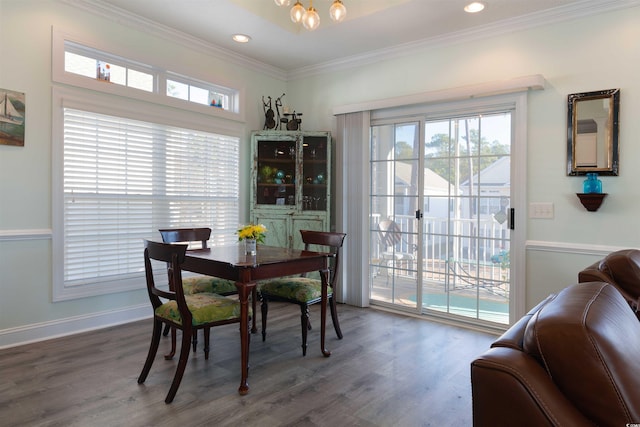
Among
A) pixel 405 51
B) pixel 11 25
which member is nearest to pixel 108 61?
pixel 11 25

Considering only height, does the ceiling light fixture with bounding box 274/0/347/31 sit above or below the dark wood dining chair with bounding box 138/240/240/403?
above

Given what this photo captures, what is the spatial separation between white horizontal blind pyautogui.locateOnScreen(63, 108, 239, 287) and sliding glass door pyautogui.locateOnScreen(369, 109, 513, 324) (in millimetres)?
1895

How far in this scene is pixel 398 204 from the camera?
4500 millimetres

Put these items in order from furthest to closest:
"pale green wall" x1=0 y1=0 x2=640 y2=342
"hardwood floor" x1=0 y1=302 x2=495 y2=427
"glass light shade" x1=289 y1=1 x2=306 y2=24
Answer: "pale green wall" x1=0 y1=0 x2=640 y2=342 < "glass light shade" x1=289 y1=1 x2=306 y2=24 < "hardwood floor" x1=0 y1=302 x2=495 y2=427

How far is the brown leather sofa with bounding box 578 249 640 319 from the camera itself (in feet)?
7.38

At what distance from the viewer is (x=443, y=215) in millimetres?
4184

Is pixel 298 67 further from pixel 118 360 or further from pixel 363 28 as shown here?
pixel 118 360

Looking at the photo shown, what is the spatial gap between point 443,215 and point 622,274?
196cm

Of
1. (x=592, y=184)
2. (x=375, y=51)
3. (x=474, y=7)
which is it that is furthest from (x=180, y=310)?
(x=375, y=51)

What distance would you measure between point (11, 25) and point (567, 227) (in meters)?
4.76

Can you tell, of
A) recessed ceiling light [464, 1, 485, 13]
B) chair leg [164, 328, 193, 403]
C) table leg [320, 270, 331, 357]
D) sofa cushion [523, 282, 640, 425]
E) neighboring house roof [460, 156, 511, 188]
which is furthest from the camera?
neighboring house roof [460, 156, 511, 188]

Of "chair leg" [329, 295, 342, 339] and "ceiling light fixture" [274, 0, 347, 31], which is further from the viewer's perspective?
"chair leg" [329, 295, 342, 339]

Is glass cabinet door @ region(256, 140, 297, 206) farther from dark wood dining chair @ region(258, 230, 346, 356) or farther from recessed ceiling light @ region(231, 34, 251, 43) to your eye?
dark wood dining chair @ region(258, 230, 346, 356)

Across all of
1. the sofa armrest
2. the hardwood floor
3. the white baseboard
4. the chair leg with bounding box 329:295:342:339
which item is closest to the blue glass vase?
the hardwood floor
